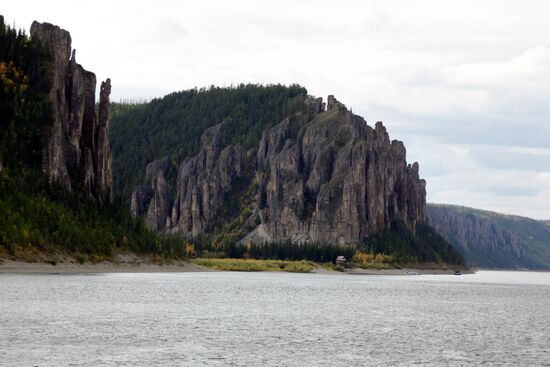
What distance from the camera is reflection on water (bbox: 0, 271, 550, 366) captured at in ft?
260

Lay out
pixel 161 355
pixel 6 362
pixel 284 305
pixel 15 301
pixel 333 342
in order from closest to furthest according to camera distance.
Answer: pixel 6 362 → pixel 161 355 → pixel 333 342 → pixel 15 301 → pixel 284 305

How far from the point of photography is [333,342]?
306ft

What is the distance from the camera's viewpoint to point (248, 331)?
101m

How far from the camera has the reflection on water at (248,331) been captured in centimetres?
7922

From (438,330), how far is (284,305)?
43258mm

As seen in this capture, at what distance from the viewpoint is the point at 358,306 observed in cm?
15375

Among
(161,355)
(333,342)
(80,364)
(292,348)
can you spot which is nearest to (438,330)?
(333,342)

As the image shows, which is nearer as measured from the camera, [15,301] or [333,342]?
[333,342]

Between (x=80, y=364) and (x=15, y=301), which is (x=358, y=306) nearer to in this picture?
(x=15, y=301)

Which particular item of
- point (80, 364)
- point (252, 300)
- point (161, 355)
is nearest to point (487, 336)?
point (161, 355)

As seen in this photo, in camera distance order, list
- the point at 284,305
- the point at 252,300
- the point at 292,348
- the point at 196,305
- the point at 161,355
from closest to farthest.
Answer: the point at 161,355 < the point at 292,348 < the point at 196,305 < the point at 284,305 < the point at 252,300

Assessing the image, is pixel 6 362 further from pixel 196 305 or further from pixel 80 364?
pixel 196 305

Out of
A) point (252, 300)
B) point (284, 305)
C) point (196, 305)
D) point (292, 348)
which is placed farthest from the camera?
point (252, 300)

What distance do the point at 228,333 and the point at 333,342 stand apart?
40.6 feet
